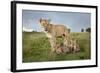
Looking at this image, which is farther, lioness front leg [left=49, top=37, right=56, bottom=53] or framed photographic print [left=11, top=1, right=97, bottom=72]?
lioness front leg [left=49, top=37, right=56, bottom=53]

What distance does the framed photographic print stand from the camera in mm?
1509

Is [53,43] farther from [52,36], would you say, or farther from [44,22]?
[44,22]

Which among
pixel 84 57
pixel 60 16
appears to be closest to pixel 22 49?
pixel 60 16

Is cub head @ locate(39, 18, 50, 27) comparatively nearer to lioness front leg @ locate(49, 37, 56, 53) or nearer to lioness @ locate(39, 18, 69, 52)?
lioness @ locate(39, 18, 69, 52)

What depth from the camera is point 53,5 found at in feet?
5.26

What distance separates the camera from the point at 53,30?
162 centimetres

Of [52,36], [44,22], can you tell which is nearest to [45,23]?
[44,22]

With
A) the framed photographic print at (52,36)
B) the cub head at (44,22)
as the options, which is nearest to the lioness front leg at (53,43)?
the framed photographic print at (52,36)

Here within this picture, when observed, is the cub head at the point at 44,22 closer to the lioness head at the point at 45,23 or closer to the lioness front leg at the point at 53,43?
the lioness head at the point at 45,23

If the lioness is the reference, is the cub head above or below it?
above

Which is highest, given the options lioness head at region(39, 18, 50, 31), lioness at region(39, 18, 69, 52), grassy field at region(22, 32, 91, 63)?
lioness head at region(39, 18, 50, 31)

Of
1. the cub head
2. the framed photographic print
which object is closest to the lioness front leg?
the framed photographic print

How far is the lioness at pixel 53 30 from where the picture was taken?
5.25 ft

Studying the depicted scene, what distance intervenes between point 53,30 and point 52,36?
0.05 meters
